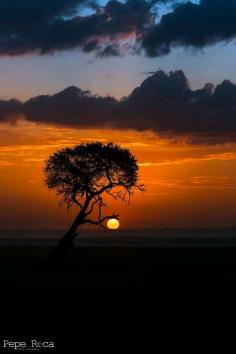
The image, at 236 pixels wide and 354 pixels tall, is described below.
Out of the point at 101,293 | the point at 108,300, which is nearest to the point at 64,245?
the point at 101,293

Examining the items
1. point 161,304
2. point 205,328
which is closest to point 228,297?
point 161,304

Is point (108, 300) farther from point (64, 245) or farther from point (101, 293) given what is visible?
point (64, 245)

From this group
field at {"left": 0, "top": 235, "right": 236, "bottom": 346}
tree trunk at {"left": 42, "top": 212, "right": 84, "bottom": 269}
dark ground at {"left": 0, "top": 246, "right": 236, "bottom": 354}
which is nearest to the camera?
dark ground at {"left": 0, "top": 246, "right": 236, "bottom": 354}

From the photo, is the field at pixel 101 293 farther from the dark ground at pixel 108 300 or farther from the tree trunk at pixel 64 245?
the tree trunk at pixel 64 245

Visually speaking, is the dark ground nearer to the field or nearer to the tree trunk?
the field

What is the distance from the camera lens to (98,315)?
20.5 m

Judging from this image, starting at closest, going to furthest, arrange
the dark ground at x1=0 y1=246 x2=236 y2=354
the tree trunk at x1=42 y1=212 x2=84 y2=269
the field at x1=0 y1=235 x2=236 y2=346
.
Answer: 1. the dark ground at x1=0 y1=246 x2=236 y2=354
2. the field at x1=0 y1=235 x2=236 y2=346
3. the tree trunk at x1=42 y1=212 x2=84 y2=269

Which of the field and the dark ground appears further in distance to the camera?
the field

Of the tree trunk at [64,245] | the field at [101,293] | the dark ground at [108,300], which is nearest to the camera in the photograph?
the dark ground at [108,300]

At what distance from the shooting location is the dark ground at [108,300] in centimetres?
1795

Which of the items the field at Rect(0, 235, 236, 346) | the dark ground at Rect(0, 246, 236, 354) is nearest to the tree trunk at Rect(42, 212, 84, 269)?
the field at Rect(0, 235, 236, 346)

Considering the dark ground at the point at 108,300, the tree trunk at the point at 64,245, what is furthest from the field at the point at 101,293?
the tree trunk at the point at 64,245

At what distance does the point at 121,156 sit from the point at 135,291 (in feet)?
58.4

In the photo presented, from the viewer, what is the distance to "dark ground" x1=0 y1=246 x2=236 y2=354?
17953 mm
